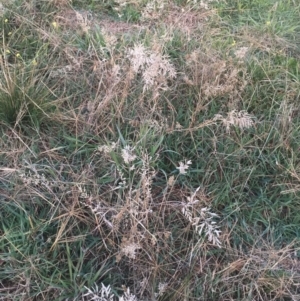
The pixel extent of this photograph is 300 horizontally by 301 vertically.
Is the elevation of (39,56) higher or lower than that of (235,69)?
lower

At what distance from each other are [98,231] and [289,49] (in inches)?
59.2

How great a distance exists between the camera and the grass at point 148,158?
1740 millimetres

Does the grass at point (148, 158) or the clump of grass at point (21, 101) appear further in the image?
the clump of grass at point (21, 101)

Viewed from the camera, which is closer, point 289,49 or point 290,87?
point 290,87

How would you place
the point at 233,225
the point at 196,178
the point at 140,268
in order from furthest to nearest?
the point at 196,178, the point at 233,225, the point at 140,268

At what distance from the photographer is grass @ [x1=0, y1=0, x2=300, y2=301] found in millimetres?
1740

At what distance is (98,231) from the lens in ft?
5.94

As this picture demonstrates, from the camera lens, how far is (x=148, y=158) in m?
1.96

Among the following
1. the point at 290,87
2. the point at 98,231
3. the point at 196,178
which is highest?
the point at 290,87

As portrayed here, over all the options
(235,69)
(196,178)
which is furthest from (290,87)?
(196,178)

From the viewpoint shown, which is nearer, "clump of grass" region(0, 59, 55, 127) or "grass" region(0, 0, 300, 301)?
"grass" region(0, 0, 300, 301)

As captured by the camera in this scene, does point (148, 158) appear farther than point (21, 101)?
No

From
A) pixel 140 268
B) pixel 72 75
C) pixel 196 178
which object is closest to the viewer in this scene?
pixel 140 268

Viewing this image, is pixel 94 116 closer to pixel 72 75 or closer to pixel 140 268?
pixel 72 75
